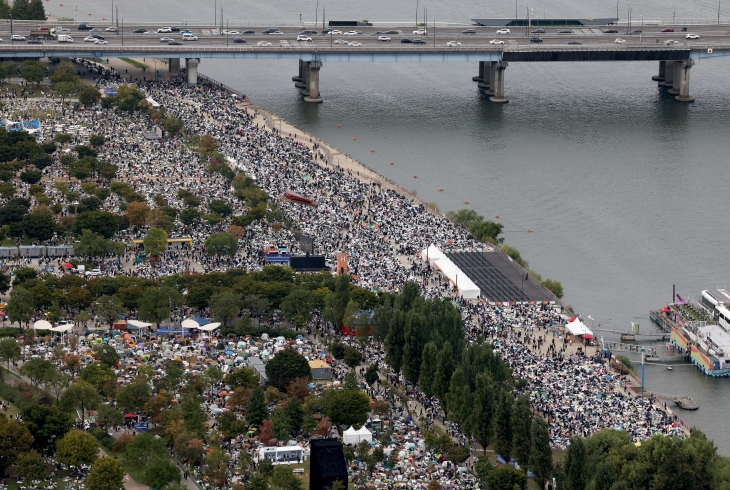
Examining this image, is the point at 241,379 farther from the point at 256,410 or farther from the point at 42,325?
the point at 42,325

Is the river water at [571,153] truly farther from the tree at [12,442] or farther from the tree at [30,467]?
the tree at [12,442]

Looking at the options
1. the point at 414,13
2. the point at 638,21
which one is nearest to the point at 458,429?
the point at 638,21

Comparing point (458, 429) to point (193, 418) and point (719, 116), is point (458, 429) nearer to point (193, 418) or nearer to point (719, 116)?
point (193, 418)

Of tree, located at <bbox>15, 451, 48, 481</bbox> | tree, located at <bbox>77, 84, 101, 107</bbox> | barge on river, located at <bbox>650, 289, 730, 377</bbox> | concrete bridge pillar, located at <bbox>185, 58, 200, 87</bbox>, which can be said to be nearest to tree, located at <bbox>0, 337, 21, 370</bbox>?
tree, located at <bbox>15, 451, 48, 481</bbox>

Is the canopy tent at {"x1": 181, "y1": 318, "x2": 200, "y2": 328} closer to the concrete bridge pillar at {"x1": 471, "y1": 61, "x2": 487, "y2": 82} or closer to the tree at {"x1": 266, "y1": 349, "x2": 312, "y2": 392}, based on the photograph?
the tree at {"x1": 266, "y1": 349, "x2": 312, "y2": 392}

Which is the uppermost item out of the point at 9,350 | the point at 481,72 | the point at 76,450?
the point at 481,72

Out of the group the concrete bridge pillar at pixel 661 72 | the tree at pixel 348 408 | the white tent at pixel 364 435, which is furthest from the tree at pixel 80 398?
the concrete bridge pillar at pixel 661 72

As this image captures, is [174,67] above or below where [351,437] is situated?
above

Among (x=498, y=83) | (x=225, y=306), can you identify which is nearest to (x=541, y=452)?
(x=225, y=306)
